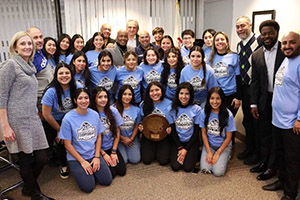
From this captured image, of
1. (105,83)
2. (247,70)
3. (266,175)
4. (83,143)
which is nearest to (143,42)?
(105,83)

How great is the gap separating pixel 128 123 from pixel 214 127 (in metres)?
0.95

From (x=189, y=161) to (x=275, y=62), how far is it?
132cm

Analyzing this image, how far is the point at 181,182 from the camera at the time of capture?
2.64 m

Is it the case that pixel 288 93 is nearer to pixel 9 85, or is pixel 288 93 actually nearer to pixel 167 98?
pixel 167 98

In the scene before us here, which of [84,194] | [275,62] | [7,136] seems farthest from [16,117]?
[275,62]

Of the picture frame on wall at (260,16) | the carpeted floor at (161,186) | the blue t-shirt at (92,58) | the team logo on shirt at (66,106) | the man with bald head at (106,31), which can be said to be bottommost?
the carpeted floor at (161,186)

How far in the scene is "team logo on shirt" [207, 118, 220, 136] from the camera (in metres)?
→ 2.77

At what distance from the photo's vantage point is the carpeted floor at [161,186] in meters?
2.41

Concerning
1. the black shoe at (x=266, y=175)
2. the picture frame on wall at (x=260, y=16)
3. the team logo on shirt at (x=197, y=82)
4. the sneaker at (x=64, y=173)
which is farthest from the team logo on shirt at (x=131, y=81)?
the picture frame on wall at (x=260, y=16)

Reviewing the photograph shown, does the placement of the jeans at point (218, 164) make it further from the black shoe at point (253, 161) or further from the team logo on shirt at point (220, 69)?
the team logo on shirt at point (220, 69)

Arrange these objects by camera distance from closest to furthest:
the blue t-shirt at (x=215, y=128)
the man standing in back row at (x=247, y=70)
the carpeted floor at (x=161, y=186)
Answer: the carpeted floor at (x=161, y=186), the blue t-shirt at (x=215, y=128), the man standing in back row at (x=247, y=70)

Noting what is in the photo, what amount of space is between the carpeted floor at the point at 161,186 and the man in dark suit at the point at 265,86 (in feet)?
0.62

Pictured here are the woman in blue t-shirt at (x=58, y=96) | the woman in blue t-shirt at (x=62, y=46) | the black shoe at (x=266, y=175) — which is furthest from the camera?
the woman in blue t-shirt at (x=62, y=46)

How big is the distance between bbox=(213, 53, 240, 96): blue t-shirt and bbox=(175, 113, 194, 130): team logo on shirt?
56 centimetres
